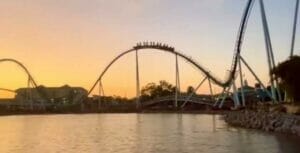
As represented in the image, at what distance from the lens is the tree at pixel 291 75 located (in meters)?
71.4

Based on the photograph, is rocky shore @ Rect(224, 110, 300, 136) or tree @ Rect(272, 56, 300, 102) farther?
tree @ Rect(272, 56, 300, 102)

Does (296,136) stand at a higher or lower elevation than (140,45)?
lower

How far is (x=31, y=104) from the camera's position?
17775 centimetres

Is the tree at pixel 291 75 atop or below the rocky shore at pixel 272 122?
atop

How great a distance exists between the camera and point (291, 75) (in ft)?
235

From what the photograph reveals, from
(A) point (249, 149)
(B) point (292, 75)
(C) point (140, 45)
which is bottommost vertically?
(A) point (249, 149)

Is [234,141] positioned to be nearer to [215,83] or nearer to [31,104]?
[215,83]

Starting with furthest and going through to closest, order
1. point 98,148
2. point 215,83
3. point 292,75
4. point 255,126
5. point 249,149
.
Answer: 1. point 215,83
2. point 292,75
3. point 255,126
4. point 98,148
5. point 249,149

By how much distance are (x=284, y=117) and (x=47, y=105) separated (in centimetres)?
12333

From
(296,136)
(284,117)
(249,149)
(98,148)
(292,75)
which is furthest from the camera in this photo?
(292,75)

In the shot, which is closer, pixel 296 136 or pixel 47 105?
pixel 296 136

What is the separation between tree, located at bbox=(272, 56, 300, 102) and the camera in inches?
2813

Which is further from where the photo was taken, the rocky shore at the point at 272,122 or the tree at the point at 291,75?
the tree at the point at 291,75

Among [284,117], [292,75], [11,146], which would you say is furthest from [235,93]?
[11,146]
